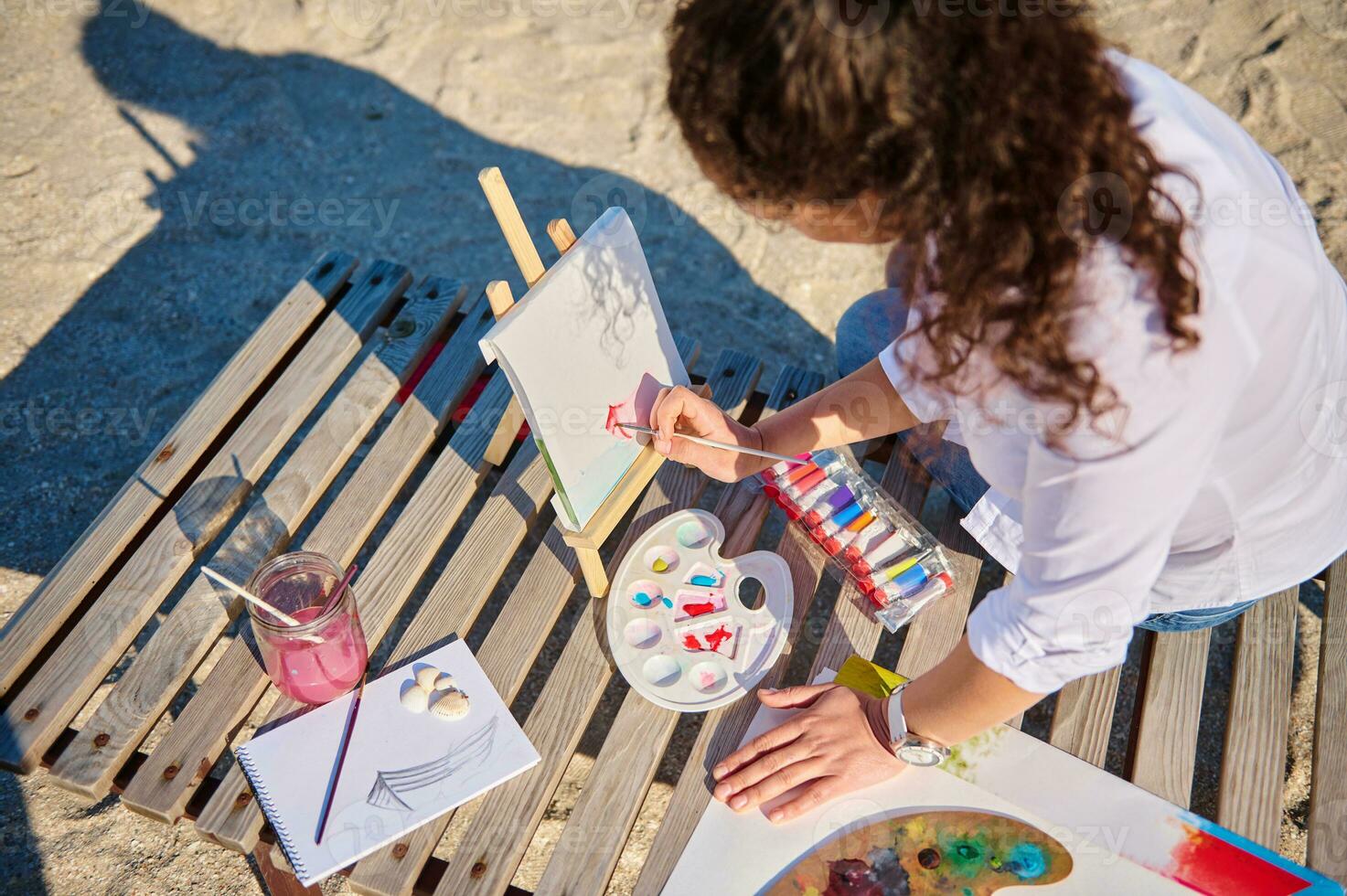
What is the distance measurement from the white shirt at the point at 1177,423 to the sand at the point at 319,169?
1.02 meters

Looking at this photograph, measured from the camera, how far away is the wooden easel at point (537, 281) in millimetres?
1402

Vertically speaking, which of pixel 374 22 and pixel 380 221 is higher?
pixel 374 22

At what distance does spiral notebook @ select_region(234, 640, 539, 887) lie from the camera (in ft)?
4.62

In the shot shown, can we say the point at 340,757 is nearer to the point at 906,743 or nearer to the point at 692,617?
the point at 692,617

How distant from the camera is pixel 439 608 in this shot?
1.69 m

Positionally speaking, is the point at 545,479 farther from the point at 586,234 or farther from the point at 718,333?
the point at 718,333

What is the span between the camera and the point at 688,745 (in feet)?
6.49

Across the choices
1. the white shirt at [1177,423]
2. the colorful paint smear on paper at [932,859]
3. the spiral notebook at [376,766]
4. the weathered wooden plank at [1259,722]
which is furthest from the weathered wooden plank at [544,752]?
the weathered wooden plank at [1259,722]

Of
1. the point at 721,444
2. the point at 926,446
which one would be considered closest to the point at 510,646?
the point at 721,444

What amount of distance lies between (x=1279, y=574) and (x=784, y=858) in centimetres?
78

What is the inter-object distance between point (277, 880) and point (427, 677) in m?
0.36

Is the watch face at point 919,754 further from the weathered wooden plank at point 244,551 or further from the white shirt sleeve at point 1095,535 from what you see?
the weathered wooden plank at point 244,551

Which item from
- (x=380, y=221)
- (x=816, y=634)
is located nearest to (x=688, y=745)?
(x=816, y=634)

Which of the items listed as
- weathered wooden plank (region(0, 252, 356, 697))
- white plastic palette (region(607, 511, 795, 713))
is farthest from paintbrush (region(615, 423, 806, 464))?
weathered wooden plank (region(0, 252, 356, 697))
